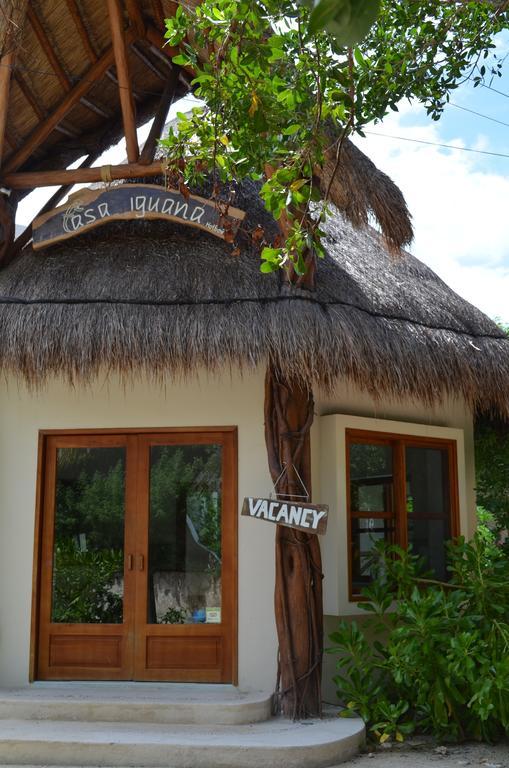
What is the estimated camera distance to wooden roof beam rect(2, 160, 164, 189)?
6.38 m

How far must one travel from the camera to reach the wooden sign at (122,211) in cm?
608

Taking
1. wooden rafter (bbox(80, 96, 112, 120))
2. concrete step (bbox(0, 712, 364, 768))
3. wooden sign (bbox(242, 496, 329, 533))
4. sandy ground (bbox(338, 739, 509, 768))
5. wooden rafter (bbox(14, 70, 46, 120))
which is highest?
wooden rafter (bbox(80, 96, 112, 120))

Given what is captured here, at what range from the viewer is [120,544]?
19.8 feet

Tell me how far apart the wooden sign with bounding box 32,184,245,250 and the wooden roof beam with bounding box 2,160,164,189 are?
16cm

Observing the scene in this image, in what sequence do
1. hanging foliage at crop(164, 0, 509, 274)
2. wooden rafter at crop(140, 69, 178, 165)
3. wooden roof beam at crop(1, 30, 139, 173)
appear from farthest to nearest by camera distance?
wooden roof beam at crop(1, 30, 139, 173) < wooden rafter at crop(140, 69, 178, 165) < hanging foliage at crop(164, 0, 509, 274)

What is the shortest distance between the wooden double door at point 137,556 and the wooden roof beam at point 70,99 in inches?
98.3

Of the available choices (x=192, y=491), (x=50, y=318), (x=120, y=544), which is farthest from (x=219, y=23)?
(x=120, y=544)

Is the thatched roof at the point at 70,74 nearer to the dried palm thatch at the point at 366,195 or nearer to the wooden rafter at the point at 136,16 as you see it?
the wooden rafter at the point at 136,16

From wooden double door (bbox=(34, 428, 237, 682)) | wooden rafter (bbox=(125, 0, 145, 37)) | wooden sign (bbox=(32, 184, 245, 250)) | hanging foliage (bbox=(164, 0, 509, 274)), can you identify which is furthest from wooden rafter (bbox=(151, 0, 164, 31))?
wooden double door (bbox=(34, 428, 237, 682))

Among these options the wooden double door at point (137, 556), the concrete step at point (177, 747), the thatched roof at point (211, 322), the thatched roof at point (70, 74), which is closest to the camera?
the concrete step at point (177, 747)

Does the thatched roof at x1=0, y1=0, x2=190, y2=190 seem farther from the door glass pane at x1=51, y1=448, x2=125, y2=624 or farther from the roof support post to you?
the door glass pane at x1=51, y1=448, x2=125, y2=624

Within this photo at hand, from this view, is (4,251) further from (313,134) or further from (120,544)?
(313,134)

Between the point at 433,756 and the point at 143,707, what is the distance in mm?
1691

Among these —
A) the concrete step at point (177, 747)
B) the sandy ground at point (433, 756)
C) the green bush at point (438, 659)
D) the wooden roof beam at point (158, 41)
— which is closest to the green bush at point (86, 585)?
the concrete step at point (177, 747)
